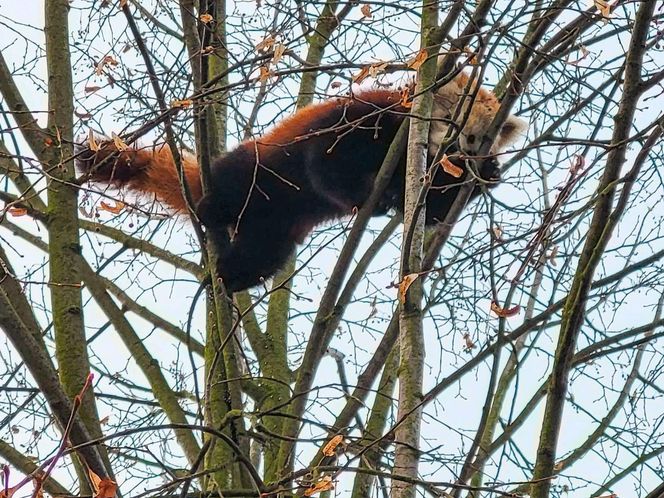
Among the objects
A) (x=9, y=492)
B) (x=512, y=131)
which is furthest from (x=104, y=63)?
(x=512, y=131)

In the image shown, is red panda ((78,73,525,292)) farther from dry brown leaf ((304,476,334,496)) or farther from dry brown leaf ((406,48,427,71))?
dry brown leaf ((304,476,334,496))

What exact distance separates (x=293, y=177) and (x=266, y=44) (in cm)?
260

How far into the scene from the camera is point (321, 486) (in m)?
2.44

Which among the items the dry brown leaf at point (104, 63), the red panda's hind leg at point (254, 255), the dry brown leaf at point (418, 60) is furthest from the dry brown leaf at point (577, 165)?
the red panda's hind leg at point (254, 255)

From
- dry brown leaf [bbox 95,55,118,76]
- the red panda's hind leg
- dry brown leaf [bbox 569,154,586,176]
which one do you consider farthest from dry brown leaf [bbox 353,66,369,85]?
the red panda's hind leg

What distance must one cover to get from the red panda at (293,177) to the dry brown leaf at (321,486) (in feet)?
10.2

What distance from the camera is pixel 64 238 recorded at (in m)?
4.12

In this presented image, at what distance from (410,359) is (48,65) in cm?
244

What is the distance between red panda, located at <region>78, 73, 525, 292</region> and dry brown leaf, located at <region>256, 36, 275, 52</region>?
187 centimetres

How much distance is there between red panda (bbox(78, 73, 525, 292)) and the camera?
225 inches

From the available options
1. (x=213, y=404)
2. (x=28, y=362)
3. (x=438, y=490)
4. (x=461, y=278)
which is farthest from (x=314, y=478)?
(x=461, y=278)

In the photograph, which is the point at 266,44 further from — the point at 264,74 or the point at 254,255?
the point at 254,255

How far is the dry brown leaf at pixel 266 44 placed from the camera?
11.4ft

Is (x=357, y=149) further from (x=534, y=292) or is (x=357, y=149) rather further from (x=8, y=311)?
(x=8, y=311)
